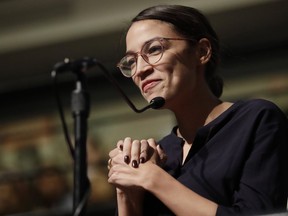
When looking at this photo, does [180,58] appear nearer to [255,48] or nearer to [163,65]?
[163,65]

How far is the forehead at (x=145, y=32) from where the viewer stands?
1.76m

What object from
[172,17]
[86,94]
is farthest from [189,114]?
[86,94]

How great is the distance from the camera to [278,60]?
16.8 ft

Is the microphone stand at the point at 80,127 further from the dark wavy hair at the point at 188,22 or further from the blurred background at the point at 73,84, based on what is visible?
the blurred background at the point at 73,84

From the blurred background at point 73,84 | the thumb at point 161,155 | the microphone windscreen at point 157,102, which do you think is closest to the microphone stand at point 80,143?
the microphone windscreen at point 157,102

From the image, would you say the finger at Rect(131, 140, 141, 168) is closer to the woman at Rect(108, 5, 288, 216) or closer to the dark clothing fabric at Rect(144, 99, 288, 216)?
the woman at Rect(108, 5, 288, 216)

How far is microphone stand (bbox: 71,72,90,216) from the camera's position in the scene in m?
1.32

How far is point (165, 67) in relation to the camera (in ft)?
5.68

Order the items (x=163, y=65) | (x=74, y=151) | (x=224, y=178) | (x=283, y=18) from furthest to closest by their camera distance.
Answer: (x=283, y=18)
(x=163, y=65)
(x=224, y=178)
(x=74, y=151)

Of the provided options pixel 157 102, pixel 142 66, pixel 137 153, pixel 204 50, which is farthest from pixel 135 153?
pixel 204 50

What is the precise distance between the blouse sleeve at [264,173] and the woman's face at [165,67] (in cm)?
22

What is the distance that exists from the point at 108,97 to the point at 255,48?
124 cm

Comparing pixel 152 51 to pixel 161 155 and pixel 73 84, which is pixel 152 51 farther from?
pixel 73 84

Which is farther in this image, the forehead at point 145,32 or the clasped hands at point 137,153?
the forehead at point 145,32
